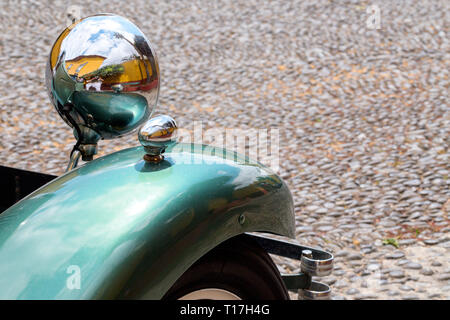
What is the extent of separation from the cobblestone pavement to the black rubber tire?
1432 millimetres

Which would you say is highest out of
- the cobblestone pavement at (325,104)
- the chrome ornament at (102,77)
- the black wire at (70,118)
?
the chrome ornament at (102,77)

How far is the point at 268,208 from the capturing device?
176cm

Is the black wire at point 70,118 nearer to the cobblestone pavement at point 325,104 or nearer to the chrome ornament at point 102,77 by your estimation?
the chrome ornament at point 102,77

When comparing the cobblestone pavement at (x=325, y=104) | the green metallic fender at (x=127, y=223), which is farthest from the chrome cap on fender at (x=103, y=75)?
the cobblestone pavement at (x=325, y=104)

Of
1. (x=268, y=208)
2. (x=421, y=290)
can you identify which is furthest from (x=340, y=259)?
(x=268, y=208)

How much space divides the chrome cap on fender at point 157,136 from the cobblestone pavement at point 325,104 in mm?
1762

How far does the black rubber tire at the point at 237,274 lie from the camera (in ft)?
4.87

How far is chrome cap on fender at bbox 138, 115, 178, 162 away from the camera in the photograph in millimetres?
1604

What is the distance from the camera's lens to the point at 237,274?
1.59 m

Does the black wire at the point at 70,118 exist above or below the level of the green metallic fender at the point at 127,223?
above

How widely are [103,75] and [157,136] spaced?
13.5 inches

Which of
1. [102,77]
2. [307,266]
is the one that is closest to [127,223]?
[102,77]

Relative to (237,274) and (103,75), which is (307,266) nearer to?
(237,274)
